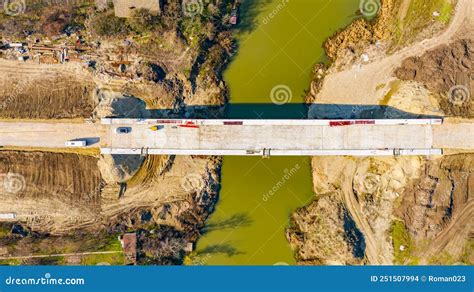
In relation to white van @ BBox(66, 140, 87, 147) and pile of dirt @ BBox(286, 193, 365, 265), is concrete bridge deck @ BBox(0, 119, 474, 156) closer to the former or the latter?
white van @ BBox(66, 140, 87, 147)

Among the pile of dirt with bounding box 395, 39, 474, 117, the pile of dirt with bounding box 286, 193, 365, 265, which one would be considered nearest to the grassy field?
the pile of dirt with bounding box 286, 193, 365, 265

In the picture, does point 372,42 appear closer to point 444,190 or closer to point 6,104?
point 444,190

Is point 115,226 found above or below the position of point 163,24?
below

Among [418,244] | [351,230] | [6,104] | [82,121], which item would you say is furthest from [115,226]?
[418,244]

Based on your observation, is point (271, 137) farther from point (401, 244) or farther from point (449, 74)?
point (449, 74)

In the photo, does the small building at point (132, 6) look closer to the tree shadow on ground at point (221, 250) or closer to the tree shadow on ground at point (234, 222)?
the tree shadow on ground at point (234, 222)

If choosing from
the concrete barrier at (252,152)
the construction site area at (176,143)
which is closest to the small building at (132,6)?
the construction site area at (176,143)

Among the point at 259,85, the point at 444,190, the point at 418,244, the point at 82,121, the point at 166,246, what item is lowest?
the point at 166,246
